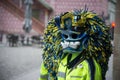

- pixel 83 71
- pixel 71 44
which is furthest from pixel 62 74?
pixel 71 44

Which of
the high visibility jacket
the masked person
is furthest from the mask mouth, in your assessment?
the high visibility jacket

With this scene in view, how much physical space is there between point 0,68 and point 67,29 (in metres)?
6.10

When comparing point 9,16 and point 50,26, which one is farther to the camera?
point 9,16

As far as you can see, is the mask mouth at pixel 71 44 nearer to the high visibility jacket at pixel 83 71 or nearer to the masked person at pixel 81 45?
the masked person at pixel 81 45

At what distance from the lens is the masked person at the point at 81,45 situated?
3350mm

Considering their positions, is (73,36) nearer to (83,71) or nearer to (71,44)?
(71,44)

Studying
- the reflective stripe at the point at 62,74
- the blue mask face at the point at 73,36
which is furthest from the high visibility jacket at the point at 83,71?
the blue mask face at the point at 73,36

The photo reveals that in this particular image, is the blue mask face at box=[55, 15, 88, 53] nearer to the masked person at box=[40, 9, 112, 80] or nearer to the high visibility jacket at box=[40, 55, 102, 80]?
the masked person at box=[40, 9, 112, 80]

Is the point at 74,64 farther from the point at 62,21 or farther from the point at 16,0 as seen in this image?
the point at 16,0

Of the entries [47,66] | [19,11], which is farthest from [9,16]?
[47,66]

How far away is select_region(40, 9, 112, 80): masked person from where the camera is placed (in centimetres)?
335

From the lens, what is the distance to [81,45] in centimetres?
339

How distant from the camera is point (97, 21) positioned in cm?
353

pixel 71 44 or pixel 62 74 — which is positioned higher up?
pixel 71 44
